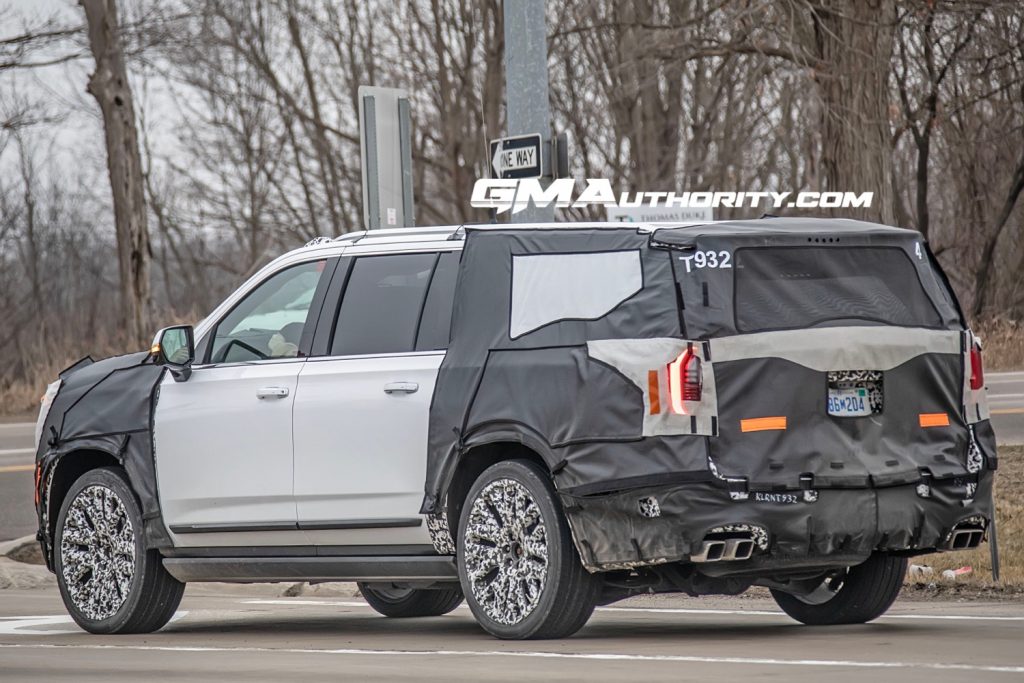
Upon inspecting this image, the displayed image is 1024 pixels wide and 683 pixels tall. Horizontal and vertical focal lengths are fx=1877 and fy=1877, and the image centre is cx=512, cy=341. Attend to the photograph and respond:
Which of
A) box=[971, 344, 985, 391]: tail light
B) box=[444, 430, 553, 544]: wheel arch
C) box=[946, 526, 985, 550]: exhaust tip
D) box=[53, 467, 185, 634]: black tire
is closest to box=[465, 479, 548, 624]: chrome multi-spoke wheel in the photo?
box=[444, 430, 553, 544]: wheel arch

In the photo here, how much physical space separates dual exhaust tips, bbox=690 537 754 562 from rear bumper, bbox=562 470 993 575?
0.10 feet

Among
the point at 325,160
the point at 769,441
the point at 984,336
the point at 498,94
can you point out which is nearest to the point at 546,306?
the point at 769,441

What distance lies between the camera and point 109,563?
10.0 metres

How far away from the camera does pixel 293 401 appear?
30.3 feet

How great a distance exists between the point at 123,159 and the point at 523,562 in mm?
26442

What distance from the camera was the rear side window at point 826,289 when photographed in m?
8.05

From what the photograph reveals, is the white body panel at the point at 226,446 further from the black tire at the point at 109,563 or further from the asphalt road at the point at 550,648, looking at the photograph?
the asphalt road at the point at 550,648

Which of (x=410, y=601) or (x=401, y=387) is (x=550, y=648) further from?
(x=410, y=601)

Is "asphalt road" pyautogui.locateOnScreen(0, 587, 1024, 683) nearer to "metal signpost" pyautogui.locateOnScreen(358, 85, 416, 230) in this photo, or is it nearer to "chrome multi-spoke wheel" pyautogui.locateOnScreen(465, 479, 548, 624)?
"chrome multi-spoke wheel" pyautogui.locateOnScreen(465, 479, 548, 624)

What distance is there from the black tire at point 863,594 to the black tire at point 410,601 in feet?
7.38

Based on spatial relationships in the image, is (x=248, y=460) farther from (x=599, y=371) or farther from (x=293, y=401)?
(x=599, y=371)

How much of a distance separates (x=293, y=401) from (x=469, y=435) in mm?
1186

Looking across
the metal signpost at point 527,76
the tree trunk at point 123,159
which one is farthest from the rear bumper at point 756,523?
the tree trunk at point 123,159

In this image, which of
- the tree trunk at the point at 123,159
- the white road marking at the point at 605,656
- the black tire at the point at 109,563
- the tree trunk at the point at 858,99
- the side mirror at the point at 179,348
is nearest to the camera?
the white road marking at the point at 605,656
